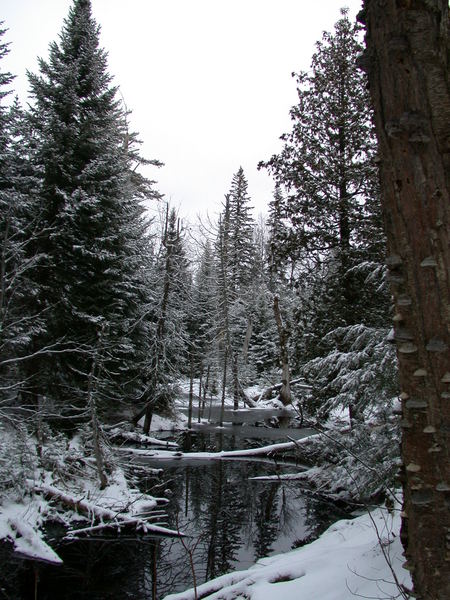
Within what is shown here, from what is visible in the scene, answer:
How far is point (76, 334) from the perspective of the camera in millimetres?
13078

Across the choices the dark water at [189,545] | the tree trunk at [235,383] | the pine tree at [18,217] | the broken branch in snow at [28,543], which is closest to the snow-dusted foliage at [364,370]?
the dark water at [189,545]

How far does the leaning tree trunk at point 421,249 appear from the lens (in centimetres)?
147

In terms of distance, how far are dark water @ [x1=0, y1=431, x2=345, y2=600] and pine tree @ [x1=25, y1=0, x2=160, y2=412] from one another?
442 centimetres

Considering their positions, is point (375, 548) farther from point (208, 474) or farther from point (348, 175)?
point (208, 474)

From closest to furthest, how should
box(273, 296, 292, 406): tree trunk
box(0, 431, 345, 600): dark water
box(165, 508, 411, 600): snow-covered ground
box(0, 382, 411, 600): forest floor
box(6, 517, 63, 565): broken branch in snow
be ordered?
box(165, 508, 411, 600): snow-covered ground → box(0, 382, 411, 600): forest floor → box(0, 431, 345, 600): dark water → box(6, 517, 63, 565): broken branch in snow → box(273, 296, 292, 406): tree trunk

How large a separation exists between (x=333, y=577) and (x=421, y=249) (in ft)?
12.3

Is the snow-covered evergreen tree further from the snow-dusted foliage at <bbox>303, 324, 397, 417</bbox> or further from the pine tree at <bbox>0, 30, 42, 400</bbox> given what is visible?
the pine tree at <bbox>0, 30, 42, 400</bbox>

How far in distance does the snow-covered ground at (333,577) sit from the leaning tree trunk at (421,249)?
1.75 m

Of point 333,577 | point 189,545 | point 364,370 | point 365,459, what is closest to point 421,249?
point 333,577

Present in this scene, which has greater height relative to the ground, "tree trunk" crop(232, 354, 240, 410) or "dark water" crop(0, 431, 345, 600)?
"tree trunk" crop(232, 354, 240, 410)

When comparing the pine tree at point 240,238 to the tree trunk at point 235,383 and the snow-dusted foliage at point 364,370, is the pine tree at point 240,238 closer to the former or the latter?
the tree trunk at point 235,383

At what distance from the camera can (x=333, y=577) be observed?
399cm

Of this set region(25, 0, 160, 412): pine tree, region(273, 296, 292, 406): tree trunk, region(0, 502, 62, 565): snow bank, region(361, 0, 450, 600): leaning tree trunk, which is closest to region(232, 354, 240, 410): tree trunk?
region(273, 296, 292, 406): tree trunk

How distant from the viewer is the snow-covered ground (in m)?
3.45
